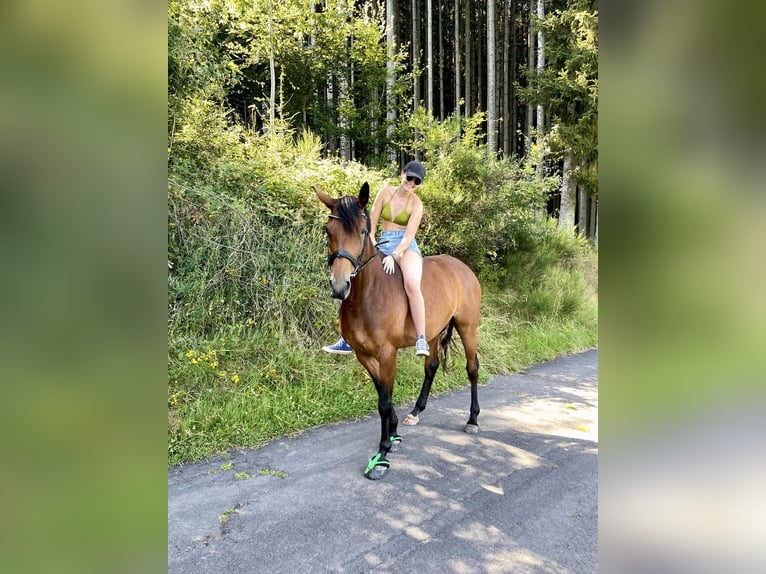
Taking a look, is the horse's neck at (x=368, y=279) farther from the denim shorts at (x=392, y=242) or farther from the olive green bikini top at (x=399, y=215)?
the olive green bikini top at (x=399, y=215)

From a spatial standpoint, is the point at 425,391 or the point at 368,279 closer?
the point at 368,279

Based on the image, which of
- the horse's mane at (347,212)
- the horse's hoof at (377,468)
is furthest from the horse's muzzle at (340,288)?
the horse's hoof at (377,468)

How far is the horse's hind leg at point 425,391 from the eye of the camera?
13.5 feet

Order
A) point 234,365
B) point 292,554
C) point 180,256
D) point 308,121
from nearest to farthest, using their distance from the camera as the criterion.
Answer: point 292,554 → point 234,365 → point 180,256 → point 308,121

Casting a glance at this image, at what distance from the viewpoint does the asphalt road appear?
222cm

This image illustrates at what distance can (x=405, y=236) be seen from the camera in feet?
11.7

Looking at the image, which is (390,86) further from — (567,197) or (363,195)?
(363,195)

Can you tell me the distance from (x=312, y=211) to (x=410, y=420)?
3035 millimetres

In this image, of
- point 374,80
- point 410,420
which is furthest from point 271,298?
point 374,80
